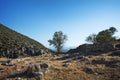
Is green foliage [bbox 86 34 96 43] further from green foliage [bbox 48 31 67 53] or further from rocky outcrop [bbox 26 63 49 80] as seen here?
rocky outcrop [bbox 26 63 49 80]

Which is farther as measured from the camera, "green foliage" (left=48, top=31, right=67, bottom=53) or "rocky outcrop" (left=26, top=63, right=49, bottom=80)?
"green foliage" (left=48, top=31, right=67, bottom=53)

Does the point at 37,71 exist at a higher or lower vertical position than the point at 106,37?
lower

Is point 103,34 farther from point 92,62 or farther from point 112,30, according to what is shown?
point 92,62

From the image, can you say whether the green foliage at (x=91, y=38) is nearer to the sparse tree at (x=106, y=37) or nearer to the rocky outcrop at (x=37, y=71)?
the sparse tree at (x=106, y=37)

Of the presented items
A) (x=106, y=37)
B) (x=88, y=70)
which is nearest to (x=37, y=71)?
(x=88, y=70)

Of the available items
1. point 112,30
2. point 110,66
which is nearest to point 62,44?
point 112,30

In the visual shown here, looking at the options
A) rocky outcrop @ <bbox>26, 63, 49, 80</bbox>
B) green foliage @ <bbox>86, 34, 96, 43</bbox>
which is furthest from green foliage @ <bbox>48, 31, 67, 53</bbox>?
rocky outcrop @ <bbox>26, 63, 49, 80</bbox>

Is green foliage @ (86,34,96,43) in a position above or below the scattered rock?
above

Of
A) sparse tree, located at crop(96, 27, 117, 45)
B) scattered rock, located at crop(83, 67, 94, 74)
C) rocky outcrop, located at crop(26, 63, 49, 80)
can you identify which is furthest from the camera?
sparse tree, located at crop(96, 27, 117, 45)

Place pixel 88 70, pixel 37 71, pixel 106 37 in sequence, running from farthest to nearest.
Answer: pixel 106 37 → pixel 88 70 → pixel 37 71

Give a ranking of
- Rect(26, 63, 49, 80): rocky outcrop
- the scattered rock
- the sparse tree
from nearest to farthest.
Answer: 1. Rect(26, 63, 49, 80): rocky outcrop
2. the scattered rock
3. the sparse tree

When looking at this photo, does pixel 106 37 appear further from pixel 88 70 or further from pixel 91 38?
pixel 88 70

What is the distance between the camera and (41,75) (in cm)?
2838

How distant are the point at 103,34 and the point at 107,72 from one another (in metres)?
69.5
